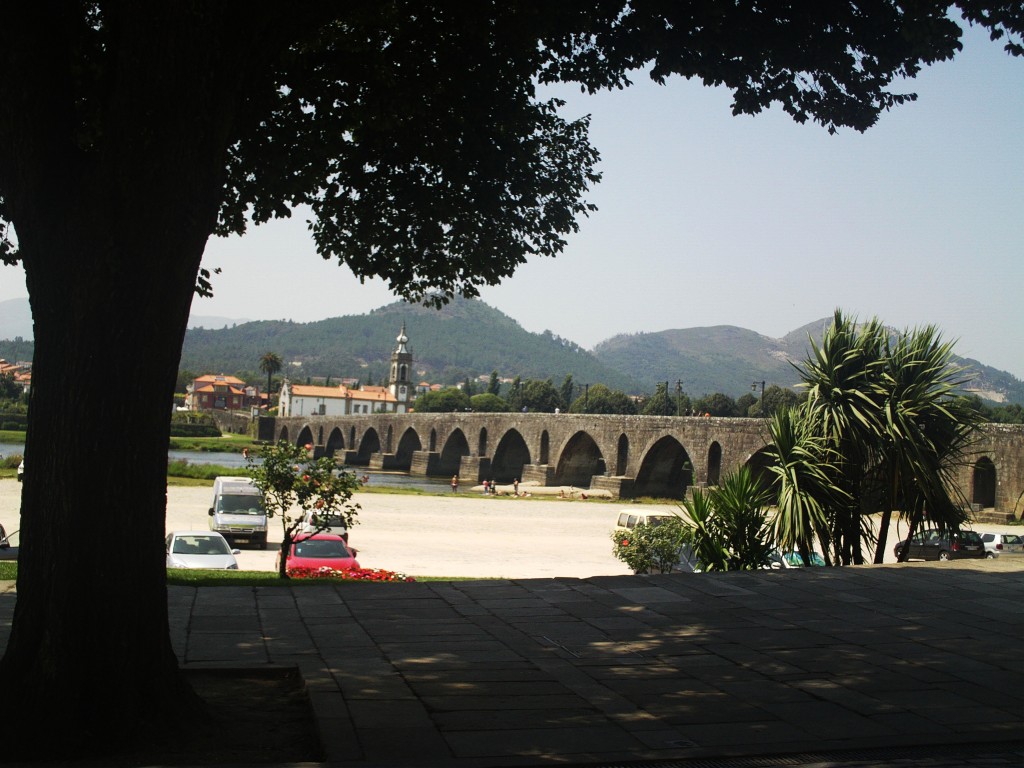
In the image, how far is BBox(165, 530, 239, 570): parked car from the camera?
15280 mm

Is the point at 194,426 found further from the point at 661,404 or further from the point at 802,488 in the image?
the point at 802,488

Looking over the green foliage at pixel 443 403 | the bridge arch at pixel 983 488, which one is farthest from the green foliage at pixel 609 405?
the bridge arch at pixel 983 488

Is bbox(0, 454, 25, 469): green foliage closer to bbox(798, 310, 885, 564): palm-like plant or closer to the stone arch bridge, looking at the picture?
the stone arch bridge

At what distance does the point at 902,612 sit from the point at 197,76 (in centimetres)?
655

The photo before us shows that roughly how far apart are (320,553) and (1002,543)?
18.1 metres

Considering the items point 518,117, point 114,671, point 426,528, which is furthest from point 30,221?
point 426,528

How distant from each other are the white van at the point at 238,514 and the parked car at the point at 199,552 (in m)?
3.82

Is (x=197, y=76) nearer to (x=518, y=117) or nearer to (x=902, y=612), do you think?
(x=518, y=117)

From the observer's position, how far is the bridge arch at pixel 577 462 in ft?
198

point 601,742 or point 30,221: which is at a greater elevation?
point 30,221

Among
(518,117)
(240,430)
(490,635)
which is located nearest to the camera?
(490,635)

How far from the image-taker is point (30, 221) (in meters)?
4.59

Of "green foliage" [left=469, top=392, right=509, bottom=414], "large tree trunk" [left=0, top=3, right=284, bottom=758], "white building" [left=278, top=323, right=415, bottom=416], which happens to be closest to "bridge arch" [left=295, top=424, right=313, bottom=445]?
"white building" [left=278, top=323, right=415, bottom=416]

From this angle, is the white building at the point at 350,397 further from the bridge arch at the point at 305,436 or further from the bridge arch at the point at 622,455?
the bridge arch at the point at 622,455
